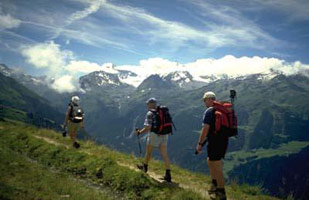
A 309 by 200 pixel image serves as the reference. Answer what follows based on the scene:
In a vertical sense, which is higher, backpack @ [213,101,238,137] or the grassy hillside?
backpack @ [213,101,238,137]

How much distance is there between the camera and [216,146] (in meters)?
10.3

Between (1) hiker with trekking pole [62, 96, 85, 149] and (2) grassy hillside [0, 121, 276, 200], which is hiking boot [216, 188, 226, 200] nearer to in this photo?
(2) grassy hillside [0, 121, 276, 200]

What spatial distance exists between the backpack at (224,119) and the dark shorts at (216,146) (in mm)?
208

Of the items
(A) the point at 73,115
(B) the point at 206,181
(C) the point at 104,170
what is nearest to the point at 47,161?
(C) the point at 104,170

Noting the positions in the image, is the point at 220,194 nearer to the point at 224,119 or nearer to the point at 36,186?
the point at 224,119

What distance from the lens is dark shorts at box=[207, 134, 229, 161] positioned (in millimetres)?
10219

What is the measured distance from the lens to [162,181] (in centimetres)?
1285

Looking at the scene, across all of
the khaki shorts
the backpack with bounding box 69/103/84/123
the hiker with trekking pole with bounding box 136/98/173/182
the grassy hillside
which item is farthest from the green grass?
the backpack with bounding box 69/103/84/123

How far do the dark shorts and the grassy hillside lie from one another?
1.51 metres

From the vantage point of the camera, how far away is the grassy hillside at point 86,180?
10047 millimetres

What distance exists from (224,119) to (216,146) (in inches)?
39.2

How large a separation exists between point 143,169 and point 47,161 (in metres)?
5.12

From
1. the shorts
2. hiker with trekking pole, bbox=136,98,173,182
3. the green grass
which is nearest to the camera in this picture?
the green grass

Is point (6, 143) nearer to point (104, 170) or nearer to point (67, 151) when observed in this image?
point (67, 151)
